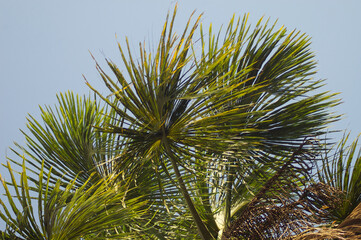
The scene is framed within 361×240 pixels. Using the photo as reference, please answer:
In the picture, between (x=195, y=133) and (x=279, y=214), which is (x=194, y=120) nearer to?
(x=195, y=133)

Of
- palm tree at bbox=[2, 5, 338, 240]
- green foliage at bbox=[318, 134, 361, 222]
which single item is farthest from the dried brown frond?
green foliage at bbox=[318, 134, 361, 222]

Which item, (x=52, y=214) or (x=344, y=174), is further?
(x=344, y=174)

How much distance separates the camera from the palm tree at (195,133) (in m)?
2.06

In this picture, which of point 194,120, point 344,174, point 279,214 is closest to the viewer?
point 279,214

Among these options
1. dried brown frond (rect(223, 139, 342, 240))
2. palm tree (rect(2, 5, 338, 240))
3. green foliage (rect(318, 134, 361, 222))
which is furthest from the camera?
green foliage (rect(318, 134, 361, 222))

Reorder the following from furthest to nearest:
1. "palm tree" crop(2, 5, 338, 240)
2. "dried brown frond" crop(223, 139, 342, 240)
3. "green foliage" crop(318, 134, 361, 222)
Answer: "green foliage" crop(318, 134, 361, 222) → "palm tree" crop(2, 5, 338, 240) → "dried brown frond" crop(223, 139, 342, 240)

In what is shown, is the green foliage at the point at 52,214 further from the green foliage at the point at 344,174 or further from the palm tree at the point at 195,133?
the green foliage at the point at 344,174

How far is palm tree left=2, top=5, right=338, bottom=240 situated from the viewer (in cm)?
206

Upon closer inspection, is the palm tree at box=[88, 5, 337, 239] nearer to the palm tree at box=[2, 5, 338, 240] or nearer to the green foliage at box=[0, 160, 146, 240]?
the palm tree at box=[2, 5, 338, 240]

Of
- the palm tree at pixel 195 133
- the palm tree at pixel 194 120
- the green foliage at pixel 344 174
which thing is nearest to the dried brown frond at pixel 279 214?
the palm tree at pixel 195 133

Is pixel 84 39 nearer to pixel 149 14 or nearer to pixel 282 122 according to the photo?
pixel 149 14

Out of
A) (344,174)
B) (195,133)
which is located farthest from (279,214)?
(344,174)

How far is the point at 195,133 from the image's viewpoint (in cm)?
213

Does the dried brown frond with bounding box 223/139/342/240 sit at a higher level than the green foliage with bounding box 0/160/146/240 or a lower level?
lower
